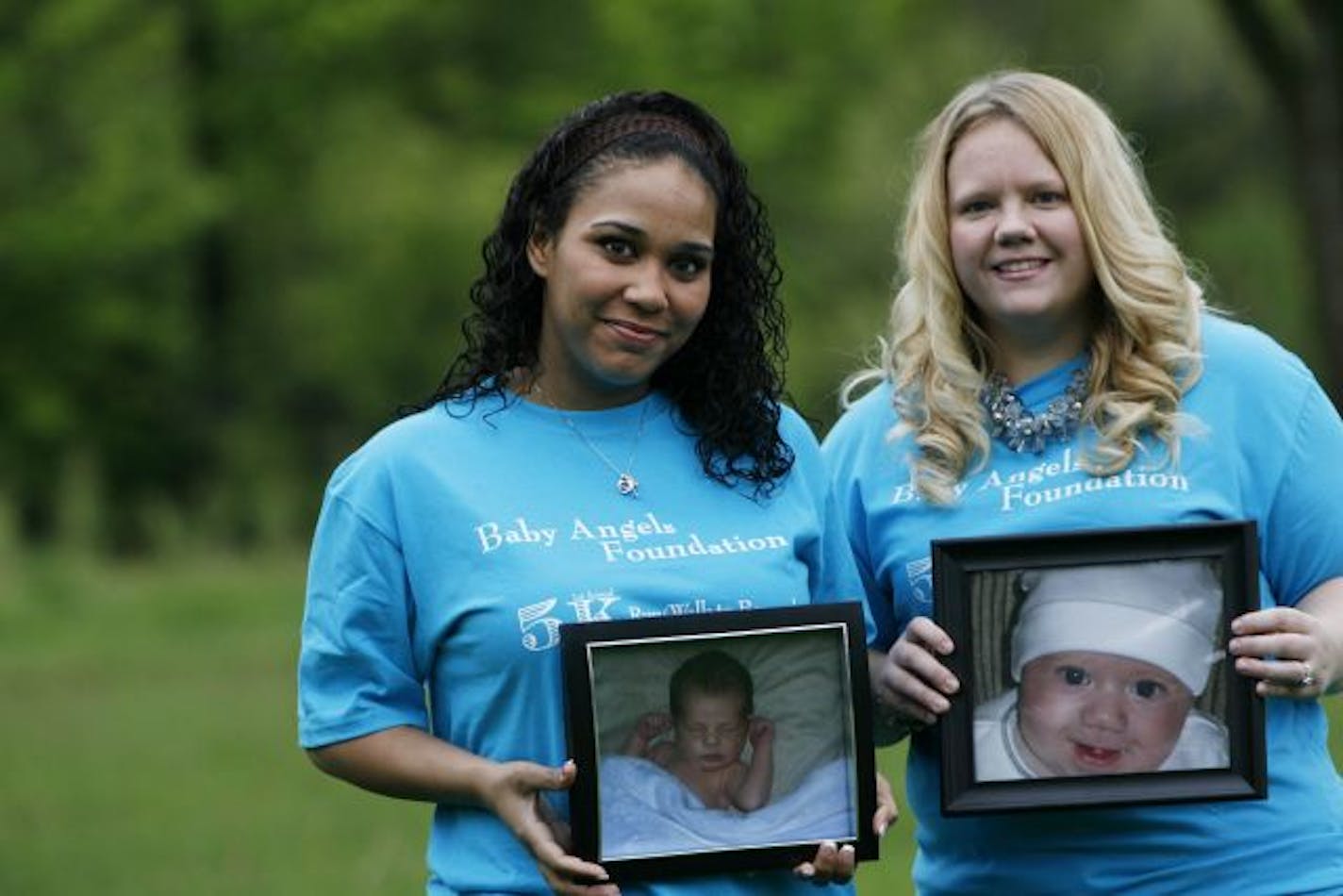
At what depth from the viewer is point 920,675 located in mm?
4309

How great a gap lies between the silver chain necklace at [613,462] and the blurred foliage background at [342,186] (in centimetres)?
1708

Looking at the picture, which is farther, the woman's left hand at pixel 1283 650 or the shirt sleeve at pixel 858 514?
the shirt sleeve at pixel 858 514

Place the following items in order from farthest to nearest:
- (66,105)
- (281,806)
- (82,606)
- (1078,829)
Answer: (66,105) < (82,606) < (281,806) < (1078,829)

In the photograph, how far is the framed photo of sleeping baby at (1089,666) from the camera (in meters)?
4.25

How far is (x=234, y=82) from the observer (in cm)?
3347

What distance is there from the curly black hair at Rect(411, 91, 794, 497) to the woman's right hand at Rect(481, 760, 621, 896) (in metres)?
0.64

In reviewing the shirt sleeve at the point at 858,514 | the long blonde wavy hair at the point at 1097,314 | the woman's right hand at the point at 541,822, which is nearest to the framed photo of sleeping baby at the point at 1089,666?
the long blonde wavy hair at the point at 1097,314

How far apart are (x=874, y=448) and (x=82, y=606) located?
A: 14.6 m

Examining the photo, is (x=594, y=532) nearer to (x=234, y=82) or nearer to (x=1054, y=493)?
(x=1054, y=493)

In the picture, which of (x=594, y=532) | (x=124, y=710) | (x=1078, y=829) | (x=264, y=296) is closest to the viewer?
(x=594, y=532)

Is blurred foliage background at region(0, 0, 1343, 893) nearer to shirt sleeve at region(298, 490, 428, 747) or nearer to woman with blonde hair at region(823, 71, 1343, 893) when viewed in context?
woman with blonde hair at region(823, 71, 1343, 893)

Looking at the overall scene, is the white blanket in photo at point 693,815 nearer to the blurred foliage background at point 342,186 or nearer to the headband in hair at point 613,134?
the headband in hair at point 613,134

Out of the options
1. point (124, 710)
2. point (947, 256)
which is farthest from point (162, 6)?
point (947, 256)

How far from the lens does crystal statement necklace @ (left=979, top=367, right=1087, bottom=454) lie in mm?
4527
